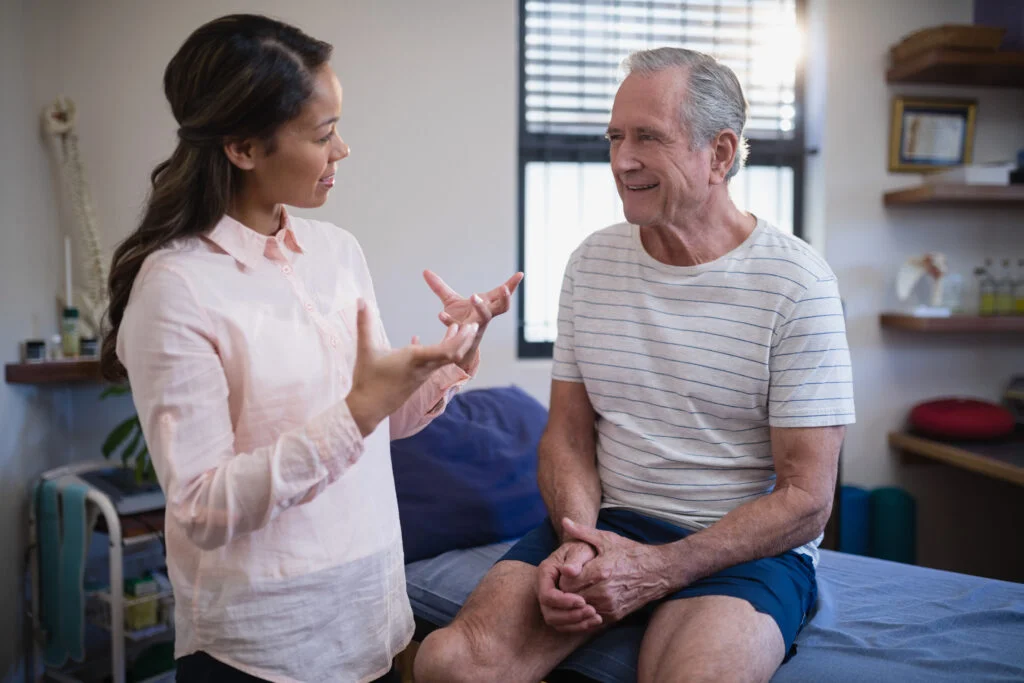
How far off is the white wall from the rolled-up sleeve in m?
2.65

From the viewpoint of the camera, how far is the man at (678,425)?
145cm

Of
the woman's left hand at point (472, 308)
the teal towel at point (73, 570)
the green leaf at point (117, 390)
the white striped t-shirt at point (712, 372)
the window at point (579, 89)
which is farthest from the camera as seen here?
the window at point (579, 89)

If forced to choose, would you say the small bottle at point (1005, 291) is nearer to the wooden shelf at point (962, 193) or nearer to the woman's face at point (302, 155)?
the wooden shelf at point (962, 193)

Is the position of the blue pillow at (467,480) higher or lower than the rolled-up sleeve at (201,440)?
lower

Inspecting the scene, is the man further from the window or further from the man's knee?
the window

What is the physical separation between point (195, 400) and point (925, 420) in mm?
2853

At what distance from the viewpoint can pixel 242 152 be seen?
1099 millimetres

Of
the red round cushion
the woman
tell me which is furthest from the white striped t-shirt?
the red round cushion

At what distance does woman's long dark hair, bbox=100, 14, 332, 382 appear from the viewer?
41.3 inches

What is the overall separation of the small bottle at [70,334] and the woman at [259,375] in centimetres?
145

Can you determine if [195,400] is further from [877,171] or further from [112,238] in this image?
[877,171]

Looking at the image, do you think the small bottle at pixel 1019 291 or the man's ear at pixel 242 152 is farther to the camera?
the small bottle at pixel 1019 291

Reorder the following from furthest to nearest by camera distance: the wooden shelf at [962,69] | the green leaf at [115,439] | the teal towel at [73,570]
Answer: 1. the wooden shelf at [962,69]
2. the green leaf at [115,439]
3. the teal towel at [73,570]

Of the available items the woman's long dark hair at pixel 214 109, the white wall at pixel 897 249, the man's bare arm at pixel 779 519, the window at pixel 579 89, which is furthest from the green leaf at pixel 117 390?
the white wall at pixel 897 249
